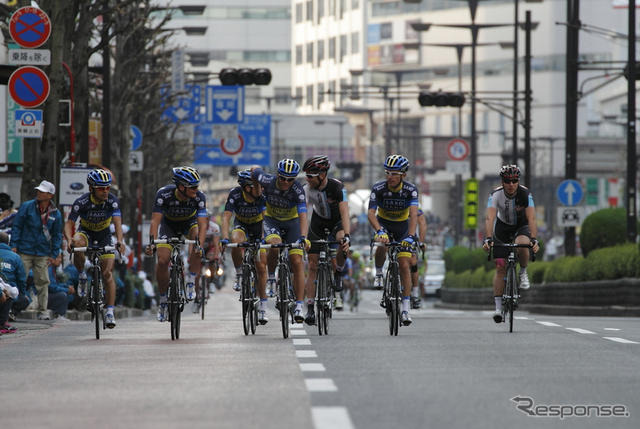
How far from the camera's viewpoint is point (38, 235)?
925 inches

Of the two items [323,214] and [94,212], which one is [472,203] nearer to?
[323,214]

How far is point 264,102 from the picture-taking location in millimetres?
164500

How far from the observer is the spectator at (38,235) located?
2306 cm

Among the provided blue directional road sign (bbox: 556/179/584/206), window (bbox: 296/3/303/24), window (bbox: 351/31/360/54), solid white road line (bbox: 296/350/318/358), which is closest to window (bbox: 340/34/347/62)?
window (bbox: 351/31/360/54)

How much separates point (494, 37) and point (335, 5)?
32059mm

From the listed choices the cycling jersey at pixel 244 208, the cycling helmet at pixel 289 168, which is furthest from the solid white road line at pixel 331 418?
the cycling jersey at pixel 244 208

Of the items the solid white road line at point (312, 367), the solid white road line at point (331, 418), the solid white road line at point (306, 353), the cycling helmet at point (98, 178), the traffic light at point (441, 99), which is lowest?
the solid white road line at point (306, 353)

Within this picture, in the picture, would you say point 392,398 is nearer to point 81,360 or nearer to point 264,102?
point 81,360

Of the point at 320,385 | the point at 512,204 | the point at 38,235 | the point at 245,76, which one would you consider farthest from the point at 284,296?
the point at 245,76

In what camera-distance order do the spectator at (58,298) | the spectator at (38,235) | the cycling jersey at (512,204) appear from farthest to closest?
the spectator at (58,298), the spectator at (38,235), the cycling jersey at (512,204)

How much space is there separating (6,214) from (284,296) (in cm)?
935

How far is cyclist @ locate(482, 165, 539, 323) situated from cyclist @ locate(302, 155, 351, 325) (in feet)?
5.92

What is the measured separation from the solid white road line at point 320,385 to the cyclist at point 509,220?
7.59 m

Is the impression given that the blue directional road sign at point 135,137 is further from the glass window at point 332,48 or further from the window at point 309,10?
the window at point 309,10
